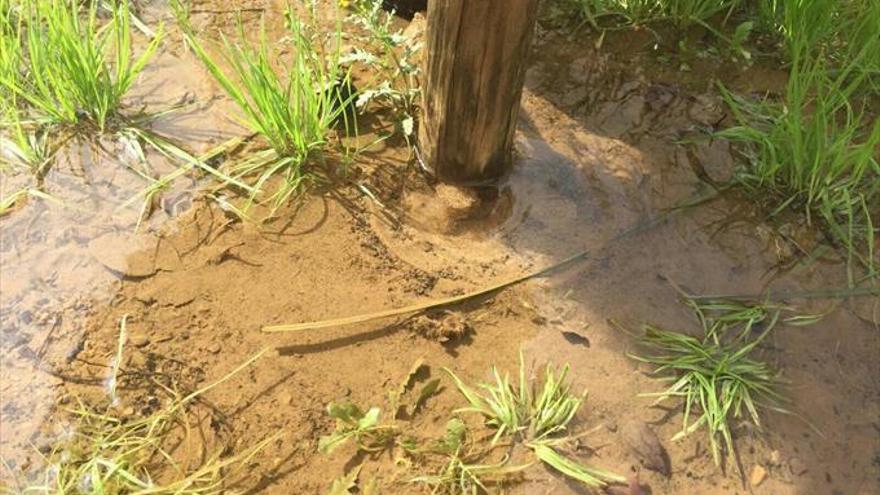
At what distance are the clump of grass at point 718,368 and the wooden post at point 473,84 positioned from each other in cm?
73

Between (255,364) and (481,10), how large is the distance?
3.64 feet

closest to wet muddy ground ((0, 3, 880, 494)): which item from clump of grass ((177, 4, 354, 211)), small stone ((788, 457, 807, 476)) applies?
small stone ((788, 457, 807, 476))

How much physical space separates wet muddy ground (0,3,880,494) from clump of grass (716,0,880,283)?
0.09 m

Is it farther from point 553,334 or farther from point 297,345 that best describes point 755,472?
point 297,345

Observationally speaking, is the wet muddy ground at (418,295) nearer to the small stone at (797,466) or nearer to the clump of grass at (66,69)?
the small stone at (797,466)

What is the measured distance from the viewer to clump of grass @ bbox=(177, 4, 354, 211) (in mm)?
2252

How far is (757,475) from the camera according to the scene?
6.23 ft

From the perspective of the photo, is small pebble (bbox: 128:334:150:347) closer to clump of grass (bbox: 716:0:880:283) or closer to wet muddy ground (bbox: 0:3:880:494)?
wet muddy ground (bbox: 0:3:880:494)

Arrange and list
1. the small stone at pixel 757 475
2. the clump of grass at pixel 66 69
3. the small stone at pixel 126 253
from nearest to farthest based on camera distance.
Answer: the small stone at pixel 757 475
the small stone at pixel 126 253
the clump of grass at pixel 66 69

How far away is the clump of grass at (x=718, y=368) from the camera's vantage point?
6.47 ft

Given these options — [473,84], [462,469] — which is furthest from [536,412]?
[473,84]

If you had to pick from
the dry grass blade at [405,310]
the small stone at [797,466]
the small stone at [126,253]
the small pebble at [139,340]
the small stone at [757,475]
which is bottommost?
the small stone at [757,475]

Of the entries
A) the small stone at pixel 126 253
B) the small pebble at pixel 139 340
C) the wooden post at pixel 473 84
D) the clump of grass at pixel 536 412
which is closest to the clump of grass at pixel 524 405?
the clump of grass at pixel 536 412

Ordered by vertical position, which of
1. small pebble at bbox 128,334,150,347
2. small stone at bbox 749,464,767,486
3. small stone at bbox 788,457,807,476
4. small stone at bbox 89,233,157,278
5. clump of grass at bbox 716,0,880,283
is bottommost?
small stone at bbox 749,464,767,486
